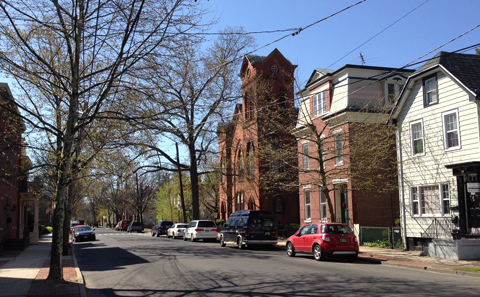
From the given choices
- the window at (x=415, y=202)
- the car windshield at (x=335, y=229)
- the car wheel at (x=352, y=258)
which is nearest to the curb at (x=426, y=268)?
the car wheel at (x=352, y=258)

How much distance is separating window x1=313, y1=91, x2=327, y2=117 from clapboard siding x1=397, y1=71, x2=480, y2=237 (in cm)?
634

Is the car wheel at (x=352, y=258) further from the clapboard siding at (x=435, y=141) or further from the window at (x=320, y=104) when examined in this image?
the window at (x=320, y=104)

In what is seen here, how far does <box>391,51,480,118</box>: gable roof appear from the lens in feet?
57.7

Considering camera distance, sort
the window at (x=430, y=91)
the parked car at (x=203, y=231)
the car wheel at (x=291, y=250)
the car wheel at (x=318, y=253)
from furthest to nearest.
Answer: the parked car at (x=203, y=231)
the window at (x=430, y=91)
the car wheel at (x=291, y=250)
the car wheel at (x=318, y=253)

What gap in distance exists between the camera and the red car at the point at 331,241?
16719 mm

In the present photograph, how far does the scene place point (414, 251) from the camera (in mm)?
19656

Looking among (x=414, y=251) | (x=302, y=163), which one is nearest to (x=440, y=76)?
(x=414, y=251)

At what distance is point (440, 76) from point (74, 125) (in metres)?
15.4

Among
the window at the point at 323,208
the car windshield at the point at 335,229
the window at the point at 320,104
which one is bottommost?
the car windshield at the point at 335,229

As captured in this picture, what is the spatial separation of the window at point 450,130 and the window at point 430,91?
1.01 metres

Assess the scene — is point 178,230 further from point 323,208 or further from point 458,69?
point 458,69

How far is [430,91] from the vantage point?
19.7m

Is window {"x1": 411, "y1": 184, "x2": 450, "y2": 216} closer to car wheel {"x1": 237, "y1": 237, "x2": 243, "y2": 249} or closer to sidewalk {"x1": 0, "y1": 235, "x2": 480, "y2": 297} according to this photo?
sidewalk {"x1": 0, "y1": 235, "x2": 480, "y2": 297}

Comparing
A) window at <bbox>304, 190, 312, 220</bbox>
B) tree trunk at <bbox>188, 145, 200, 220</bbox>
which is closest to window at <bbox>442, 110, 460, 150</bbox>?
window at <bbox>304, 190, 312, 220</bbox>
